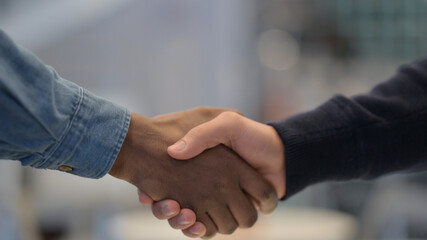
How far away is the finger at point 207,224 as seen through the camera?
142cm

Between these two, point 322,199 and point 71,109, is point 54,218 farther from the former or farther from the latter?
point 71,109

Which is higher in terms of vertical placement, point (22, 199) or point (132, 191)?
point (22, 199)

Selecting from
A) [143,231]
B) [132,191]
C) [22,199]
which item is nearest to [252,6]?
[132,191]

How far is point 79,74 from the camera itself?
13.6 feet

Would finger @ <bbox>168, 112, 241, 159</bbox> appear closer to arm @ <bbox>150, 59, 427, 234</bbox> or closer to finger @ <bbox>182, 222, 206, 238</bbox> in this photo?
arm @ <bbox>150, 59, 427, 234</bbox>

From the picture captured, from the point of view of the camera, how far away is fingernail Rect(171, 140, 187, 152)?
1.35 m

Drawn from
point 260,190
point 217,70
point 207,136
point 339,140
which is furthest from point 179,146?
point 217,70

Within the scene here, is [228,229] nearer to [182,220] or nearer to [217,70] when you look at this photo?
[182,220]

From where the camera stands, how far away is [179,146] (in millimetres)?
1354

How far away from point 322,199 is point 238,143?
10.5 feet

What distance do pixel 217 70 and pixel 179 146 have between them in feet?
10.7

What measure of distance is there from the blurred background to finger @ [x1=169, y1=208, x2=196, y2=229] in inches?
21.4

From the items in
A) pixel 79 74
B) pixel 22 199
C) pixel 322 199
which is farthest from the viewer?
pixel 322 199

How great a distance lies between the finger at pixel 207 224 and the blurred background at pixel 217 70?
0.47m
